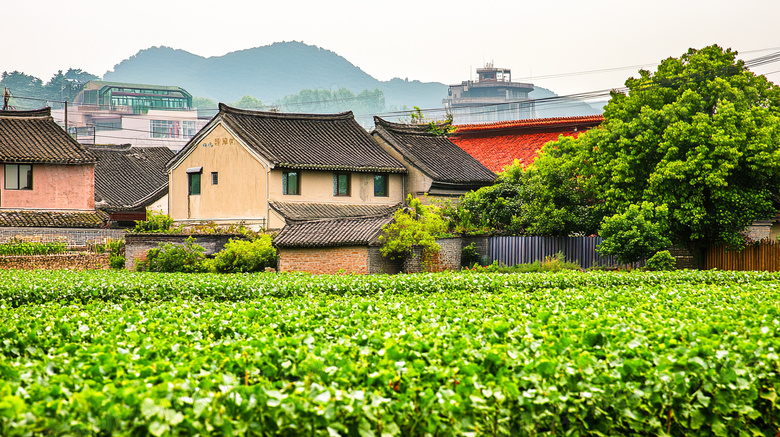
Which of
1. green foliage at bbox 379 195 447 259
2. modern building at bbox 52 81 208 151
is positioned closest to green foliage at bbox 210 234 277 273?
green foliage at bbox 379 195 447 259

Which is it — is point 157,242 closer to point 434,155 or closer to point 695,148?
point 434,155

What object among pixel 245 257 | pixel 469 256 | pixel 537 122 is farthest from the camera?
pixel 537 122

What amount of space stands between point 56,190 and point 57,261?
286 inches

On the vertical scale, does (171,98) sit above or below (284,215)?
above

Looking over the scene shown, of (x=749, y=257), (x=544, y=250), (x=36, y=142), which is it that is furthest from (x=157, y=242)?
(x=749, y=257)

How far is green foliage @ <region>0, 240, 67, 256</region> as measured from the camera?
31359 millimetres

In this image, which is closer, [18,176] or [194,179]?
[194,179]

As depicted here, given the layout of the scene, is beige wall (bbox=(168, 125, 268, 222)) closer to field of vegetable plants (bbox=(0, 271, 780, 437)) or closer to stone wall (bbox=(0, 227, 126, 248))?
stone wall (bbox=(0, 227, 126, 248))

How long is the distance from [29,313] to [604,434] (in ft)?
28.5

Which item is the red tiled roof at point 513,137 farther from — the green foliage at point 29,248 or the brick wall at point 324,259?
the green foliage at point 29,248

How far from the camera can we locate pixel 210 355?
21.1 feet

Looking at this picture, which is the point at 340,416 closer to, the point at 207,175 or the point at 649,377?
the point at 649,377

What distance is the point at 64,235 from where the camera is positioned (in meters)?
34.9

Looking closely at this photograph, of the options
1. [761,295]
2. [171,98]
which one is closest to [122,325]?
[761,295]
